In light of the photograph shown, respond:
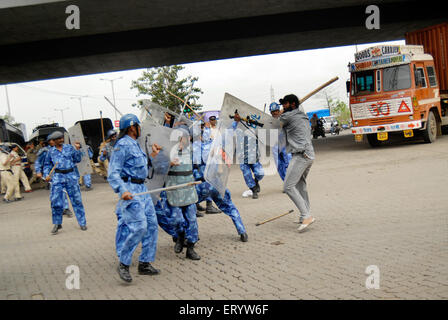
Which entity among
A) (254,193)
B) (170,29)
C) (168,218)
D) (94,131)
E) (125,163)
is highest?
(170,29)

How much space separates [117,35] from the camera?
1819cm

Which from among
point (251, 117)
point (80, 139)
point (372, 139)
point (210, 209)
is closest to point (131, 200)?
point (251, 117)

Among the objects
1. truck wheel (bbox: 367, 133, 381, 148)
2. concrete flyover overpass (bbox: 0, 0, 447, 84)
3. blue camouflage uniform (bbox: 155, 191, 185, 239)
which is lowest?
blue camouflage uniform (bbox: 155, 191, 185, 239)

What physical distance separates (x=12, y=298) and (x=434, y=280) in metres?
4.25

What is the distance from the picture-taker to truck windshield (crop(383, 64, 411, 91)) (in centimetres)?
1509

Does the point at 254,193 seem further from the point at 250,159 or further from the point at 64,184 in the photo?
the point at 64,184

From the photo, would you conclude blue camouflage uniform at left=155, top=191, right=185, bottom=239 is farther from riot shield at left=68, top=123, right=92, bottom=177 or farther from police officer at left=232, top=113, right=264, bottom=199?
riot shield at left=68, top=123, right=92, bottom=177

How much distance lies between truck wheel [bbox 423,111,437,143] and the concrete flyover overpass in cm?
545

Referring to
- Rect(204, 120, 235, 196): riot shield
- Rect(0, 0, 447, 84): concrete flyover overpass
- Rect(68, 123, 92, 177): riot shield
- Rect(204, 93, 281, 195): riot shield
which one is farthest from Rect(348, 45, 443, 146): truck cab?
Rect(204, 120, 235, 196): riot shield

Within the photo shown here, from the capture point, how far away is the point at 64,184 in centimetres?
850

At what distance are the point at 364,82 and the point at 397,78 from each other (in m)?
1.15
